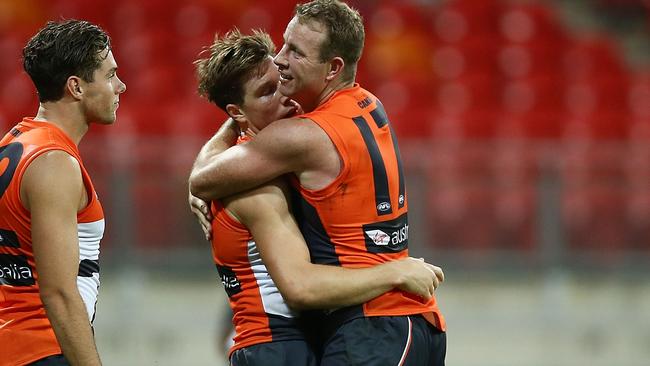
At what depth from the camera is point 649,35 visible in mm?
13719

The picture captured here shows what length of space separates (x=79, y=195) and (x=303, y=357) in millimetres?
1032

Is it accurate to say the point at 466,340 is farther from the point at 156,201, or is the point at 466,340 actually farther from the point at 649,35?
the point at 649,35

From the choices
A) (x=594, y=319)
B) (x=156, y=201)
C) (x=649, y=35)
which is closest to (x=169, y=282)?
(x=156, y=201)

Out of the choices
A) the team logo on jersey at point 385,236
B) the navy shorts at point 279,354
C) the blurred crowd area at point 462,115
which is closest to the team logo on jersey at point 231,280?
the navy shorts at point 279,354

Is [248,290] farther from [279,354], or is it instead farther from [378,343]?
[378,343]

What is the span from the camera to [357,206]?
3988 millimetres

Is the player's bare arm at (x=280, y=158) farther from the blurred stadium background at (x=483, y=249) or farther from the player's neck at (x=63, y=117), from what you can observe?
the blurred stadium background at (x=483, y=249)

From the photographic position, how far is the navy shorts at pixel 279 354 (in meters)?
4.02

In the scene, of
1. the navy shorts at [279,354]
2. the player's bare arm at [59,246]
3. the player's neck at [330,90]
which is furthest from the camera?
the player's neck at [330,90]

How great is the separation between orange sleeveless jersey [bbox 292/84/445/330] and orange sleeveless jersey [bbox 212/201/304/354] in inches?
8.1

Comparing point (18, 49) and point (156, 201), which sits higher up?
point (18, 49)

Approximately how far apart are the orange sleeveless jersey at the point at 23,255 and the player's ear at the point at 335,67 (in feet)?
3.25

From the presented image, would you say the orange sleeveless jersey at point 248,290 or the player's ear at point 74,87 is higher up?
the player's ear at point 74,87

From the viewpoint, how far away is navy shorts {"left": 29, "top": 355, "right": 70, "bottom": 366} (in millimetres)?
3842
